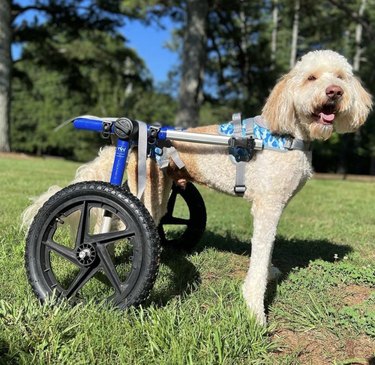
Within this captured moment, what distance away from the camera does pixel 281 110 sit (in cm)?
301

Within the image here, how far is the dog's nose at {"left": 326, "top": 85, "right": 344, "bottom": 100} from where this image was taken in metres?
2.84

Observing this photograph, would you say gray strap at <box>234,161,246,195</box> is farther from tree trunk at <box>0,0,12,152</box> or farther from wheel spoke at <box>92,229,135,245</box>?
tree trunk at <box>0,0,12,152</box>

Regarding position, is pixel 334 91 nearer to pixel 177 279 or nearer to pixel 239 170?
pixel 239 170

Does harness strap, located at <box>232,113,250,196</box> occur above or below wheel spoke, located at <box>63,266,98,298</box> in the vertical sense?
above

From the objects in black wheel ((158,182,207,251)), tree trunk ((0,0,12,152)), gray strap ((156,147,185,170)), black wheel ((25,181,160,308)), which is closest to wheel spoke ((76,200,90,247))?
black wheel ((25,181,160,308))

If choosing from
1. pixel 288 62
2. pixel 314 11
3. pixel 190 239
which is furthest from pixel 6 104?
pixel 288 62

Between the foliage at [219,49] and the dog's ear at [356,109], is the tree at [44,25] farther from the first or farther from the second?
the dog's ear at [356,109]

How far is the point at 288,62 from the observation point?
31766 mm

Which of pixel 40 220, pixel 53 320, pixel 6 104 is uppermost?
pixel 6 104

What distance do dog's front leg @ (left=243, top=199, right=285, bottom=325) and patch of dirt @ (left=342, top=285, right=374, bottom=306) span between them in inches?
29.1

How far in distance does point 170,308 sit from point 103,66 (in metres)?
17.9

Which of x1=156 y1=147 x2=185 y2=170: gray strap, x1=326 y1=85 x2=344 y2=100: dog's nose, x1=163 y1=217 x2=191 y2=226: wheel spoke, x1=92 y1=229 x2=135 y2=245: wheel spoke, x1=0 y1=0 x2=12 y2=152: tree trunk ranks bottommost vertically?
x1=163 y1=217 x2=191 y2=226: wheel spoke

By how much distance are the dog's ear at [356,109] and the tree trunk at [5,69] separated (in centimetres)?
1511

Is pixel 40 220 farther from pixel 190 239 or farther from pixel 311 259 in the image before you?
pixel 311 259
